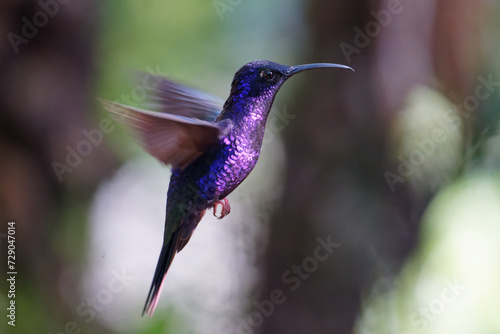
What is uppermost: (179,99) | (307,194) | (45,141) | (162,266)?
(179,99)

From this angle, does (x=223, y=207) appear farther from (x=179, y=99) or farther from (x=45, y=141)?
(x=45, y=141)

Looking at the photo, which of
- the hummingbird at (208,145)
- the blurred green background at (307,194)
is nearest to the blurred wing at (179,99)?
the hummingbird at (208,145)

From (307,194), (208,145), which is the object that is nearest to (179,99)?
(208,145)

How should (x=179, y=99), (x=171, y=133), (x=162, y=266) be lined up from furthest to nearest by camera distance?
(x=179, y=99) < (x=162, y=266) < (x=171, y=133)

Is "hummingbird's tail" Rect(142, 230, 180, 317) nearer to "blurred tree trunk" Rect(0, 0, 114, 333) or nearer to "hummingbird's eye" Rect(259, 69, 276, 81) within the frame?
"hummingbird's eye" Rect(259, 69, 276, 81)

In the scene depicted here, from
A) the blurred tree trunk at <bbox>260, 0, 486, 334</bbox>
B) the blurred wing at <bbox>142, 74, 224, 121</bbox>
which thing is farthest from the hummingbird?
the blurred tree trunk at <bbox>260, 0, 486, 334</bbox>

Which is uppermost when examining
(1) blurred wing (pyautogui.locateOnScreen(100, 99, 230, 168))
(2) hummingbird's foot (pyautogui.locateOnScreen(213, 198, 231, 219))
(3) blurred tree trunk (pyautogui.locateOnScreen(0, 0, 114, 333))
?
(1) blurred wing (pyautogui.locateOnScreen(100, 99, 230, 168))
